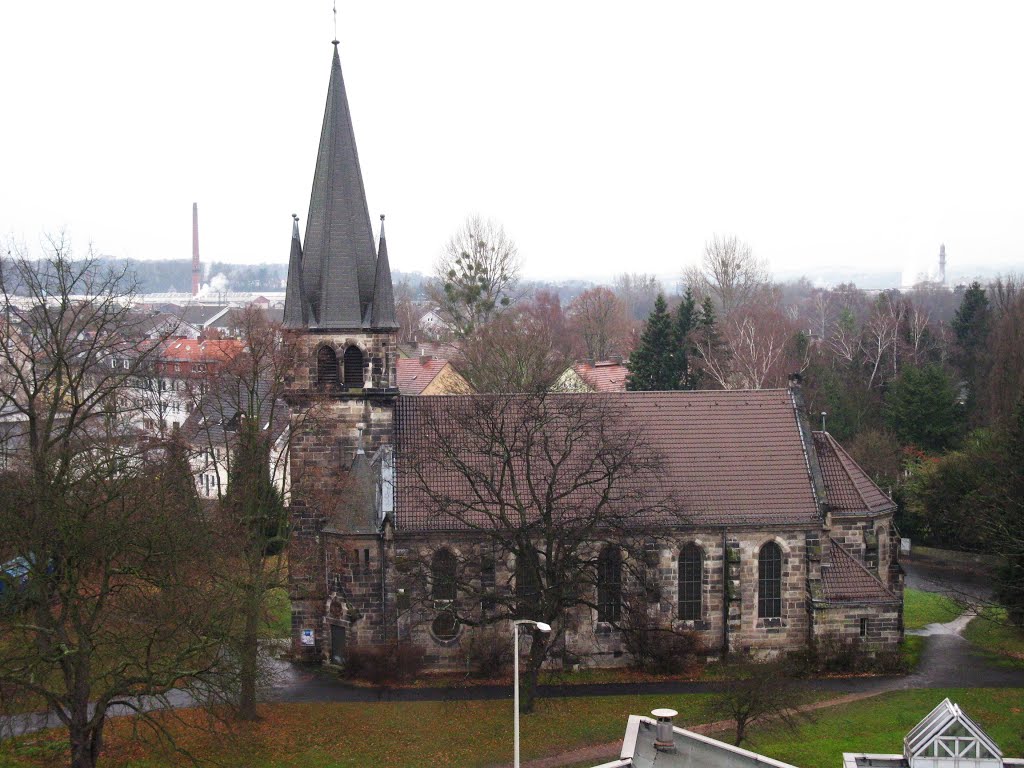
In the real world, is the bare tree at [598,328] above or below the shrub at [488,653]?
above

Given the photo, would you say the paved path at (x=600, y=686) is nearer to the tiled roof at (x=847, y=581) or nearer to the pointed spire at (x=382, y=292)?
the tiled roof at (x=847, y=581)

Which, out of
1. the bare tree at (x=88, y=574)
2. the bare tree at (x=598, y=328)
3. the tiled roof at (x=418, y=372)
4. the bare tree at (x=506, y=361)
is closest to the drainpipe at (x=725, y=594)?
the bare tree at (x=88, y=574)

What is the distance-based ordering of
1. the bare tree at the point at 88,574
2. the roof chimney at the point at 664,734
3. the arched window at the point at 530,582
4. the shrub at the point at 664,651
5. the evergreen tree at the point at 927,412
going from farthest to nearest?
the evergreen tree at the point at 927,412 → the shrub at the point at 664,651 → the arched window at the point at 530,582 → the bare tree at the point at 88,574 → the roof chimney at the point at 664,734

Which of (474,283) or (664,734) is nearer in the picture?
(664,734)

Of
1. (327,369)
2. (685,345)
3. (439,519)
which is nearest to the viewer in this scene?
(439,519)

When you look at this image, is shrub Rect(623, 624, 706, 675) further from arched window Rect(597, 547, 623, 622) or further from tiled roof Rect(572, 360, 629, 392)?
tiled roof Rect(572, 360, 629, 392)

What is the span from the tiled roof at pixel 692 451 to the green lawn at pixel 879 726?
6505mm

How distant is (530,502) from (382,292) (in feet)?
28.0

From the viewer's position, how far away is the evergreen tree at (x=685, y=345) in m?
72.2

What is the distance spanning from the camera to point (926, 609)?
44594 mm

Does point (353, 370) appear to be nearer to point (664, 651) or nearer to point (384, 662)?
point (384, 662)

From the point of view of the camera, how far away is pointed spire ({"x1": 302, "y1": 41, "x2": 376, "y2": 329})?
36469mm

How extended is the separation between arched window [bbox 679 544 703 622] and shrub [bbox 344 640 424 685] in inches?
360

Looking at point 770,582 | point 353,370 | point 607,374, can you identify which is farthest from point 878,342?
point 353,370
